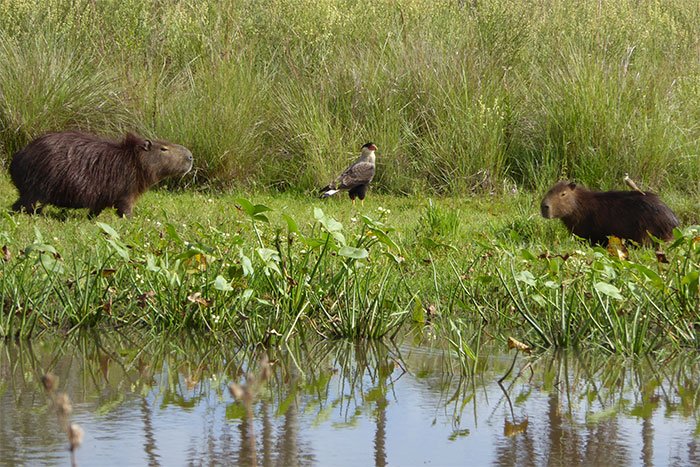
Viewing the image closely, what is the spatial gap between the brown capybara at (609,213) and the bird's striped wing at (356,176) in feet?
6.92

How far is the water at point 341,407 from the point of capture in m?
3.91

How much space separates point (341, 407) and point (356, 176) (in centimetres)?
609

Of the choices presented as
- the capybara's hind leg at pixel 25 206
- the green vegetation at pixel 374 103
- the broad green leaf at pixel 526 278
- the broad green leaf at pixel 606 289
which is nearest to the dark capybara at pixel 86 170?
the capybara's hind leg at pixel 25 206

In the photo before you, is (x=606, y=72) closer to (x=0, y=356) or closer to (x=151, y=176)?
(x=151, y=176)

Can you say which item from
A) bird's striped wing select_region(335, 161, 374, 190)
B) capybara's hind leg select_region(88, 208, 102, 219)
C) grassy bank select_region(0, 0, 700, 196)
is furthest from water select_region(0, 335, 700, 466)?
grassy bank select_region(0, 0, 700, 196)

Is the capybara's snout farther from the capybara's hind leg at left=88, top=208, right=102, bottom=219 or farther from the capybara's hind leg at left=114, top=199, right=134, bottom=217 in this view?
the capybara's hind leg at left=88, top=208, right=102, bottom=219

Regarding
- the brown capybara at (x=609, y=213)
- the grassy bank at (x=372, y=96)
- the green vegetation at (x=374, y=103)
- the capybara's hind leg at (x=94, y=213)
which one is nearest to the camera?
the brown capybara at (x=609, y=213)

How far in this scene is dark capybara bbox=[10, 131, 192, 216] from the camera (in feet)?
30.0

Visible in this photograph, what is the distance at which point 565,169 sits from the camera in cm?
1102

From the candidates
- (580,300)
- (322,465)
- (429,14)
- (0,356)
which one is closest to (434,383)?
(580,300)

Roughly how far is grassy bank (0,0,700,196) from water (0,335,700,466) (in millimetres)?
5543

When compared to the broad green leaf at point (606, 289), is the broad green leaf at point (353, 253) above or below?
above

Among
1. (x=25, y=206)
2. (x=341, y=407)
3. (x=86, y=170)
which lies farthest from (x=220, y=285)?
(x=25, y=206)

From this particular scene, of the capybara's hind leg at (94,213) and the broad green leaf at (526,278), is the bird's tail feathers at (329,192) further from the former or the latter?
the broad green leaf at (526,278)
